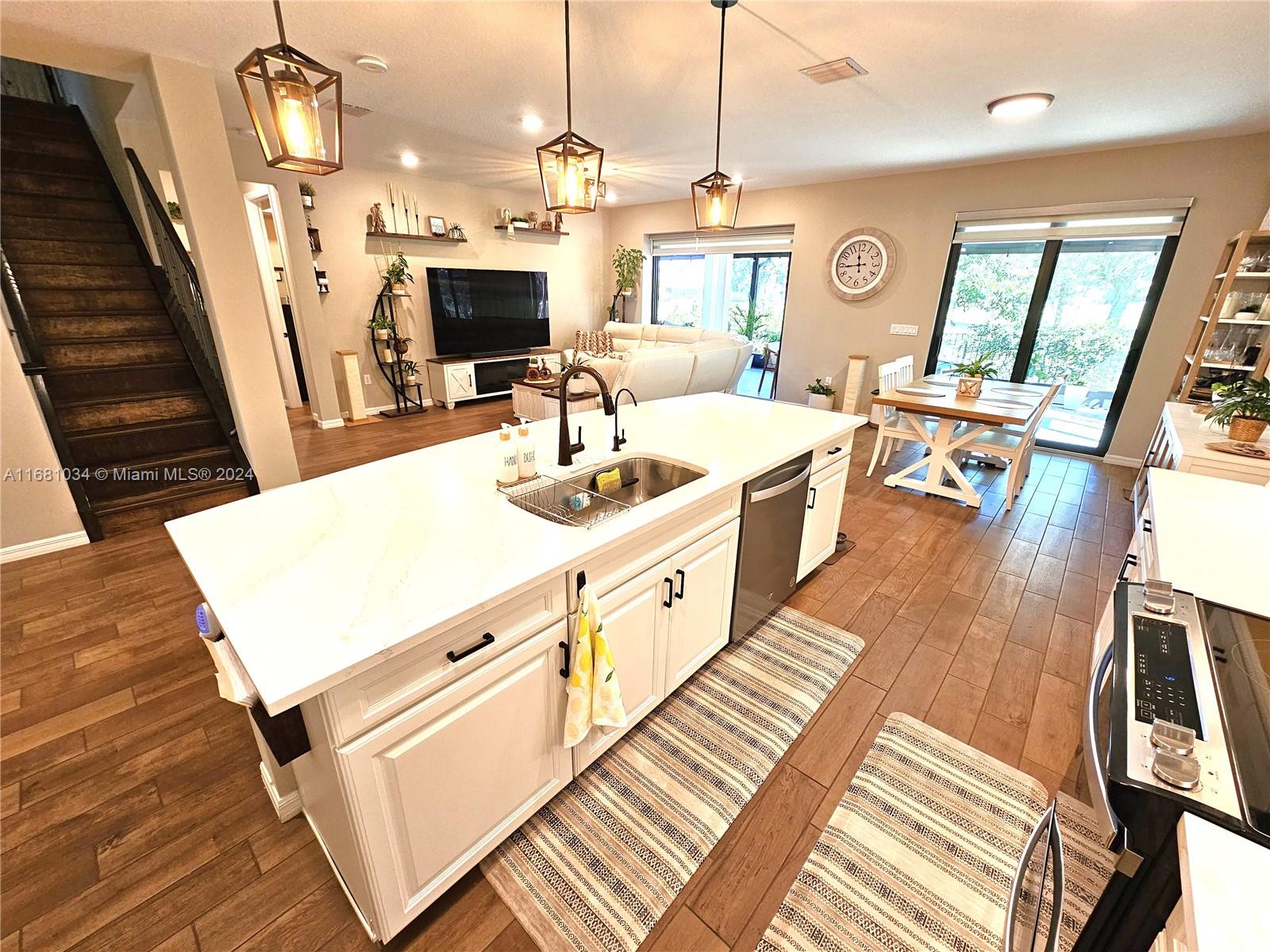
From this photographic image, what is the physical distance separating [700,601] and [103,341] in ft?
14.8

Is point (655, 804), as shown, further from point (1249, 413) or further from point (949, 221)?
point (949, 221)

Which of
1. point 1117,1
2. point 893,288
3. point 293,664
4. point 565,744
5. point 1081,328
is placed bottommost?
point 565,744

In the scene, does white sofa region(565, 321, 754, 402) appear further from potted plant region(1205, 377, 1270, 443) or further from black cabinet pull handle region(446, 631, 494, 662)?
potted plant region(1205, 377, 1270, 443)

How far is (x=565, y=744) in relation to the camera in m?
1.36

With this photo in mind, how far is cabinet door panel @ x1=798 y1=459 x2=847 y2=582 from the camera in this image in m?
2.38

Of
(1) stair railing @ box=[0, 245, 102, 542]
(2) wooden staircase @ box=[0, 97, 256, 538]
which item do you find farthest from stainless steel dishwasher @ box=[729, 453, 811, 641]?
(1) stair railing @ box=[0, 245, 102, 542]

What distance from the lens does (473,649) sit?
42.5 inches

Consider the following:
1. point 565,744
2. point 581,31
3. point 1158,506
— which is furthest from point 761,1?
point 565,744

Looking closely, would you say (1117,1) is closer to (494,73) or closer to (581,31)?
(581,31)

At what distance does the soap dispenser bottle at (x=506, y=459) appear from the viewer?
1572 millimetres

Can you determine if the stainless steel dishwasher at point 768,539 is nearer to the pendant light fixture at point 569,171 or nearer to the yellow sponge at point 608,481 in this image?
the yellow sponge at point 608,481

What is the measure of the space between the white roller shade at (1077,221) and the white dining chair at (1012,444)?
5.33 ft

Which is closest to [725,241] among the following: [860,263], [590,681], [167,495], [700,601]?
[860,263]

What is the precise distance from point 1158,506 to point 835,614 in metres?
1.25
